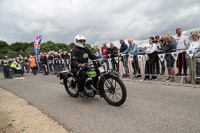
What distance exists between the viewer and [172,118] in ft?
9.23

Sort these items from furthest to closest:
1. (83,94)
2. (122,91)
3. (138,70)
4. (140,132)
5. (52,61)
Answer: (52,61) → (138,70) → (83,94) → (122,91) → (140,132)

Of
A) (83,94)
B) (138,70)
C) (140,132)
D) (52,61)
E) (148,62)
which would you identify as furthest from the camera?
(52,61)

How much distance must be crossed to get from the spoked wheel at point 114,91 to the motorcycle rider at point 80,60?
0.68m

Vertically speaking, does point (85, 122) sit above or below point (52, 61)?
below

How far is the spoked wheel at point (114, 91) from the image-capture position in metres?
3.42

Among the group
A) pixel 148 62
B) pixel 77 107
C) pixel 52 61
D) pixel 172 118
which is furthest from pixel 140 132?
pixel 52 61

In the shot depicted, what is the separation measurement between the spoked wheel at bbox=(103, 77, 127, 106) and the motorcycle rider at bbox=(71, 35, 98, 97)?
0.68m

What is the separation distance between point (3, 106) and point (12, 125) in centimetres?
174

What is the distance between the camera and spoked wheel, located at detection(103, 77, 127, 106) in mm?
3424

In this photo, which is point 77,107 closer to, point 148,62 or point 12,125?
point 12,125

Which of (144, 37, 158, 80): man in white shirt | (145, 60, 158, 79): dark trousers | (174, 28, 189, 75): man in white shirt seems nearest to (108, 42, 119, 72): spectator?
(145, 60, 158, 79): dark trousers

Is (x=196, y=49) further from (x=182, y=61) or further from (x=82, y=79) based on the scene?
(x=82, y=79)

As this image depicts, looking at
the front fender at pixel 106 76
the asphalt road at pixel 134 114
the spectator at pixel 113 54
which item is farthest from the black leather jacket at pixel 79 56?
the spectator at pixel 113 54

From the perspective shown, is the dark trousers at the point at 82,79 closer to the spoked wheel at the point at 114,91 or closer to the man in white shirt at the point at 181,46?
the spoked wheel at the point at 114,91
